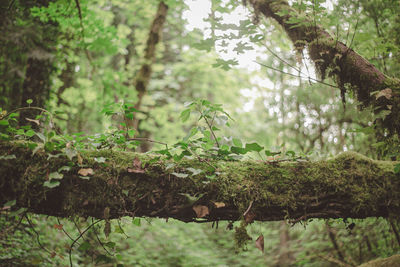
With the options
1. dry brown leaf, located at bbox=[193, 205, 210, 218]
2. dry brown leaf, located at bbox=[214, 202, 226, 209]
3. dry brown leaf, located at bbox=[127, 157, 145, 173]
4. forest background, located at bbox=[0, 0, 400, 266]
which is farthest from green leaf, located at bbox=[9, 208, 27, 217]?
dry brown leaf, located at bbox=[214, 202, 226, 209]

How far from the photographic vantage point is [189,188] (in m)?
2.14

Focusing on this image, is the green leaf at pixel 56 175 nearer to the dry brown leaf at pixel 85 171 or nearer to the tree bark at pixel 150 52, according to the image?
the dry brown leaf at pixel 85 171

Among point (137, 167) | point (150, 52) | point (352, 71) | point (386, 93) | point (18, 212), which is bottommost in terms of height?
point (18, 212)

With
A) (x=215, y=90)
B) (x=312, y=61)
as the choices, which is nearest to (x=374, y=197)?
(x=312, y=61)

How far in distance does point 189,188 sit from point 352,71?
82.9 inches

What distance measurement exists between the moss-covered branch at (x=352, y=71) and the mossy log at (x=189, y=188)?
60cm

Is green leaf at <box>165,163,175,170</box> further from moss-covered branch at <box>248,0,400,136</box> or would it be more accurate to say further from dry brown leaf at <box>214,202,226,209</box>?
moss-covered branch at <box>248,0,400,136</box>

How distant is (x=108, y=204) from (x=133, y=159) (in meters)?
0.41

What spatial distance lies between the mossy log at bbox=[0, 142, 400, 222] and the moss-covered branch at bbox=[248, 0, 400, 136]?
60cm

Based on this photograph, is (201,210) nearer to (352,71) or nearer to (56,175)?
(56,175)

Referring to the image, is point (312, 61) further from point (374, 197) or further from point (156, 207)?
point (156, 207)

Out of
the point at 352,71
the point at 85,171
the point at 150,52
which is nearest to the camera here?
the point at 85,171

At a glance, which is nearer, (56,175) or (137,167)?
(56,175)

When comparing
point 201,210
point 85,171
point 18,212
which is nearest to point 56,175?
point 85,171
